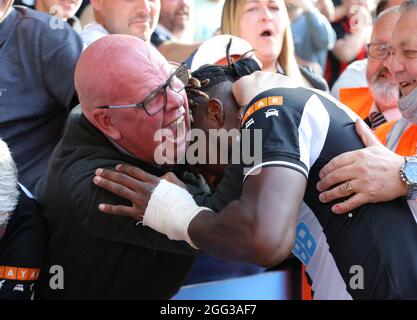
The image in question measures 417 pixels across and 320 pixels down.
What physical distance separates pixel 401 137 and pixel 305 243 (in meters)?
1.18

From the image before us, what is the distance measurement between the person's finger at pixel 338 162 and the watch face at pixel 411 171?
0.59ft

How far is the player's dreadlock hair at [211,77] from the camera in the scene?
7.98 feet

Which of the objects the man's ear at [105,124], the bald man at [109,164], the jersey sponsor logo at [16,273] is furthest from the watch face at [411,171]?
the jersey sponsor logo at [16,273]

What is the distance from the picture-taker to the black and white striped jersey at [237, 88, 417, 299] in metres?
1.99

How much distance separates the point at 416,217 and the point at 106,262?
1.12 metres

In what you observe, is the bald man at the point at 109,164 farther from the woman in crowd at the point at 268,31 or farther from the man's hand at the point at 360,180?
the woman in crowd at the point at 268,31

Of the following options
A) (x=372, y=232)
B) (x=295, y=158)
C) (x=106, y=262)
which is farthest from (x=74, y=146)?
(x=372, y=232)

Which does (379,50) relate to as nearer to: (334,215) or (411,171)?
(411,171)

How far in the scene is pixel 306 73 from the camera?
397cm

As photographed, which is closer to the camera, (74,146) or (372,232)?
(372,232)

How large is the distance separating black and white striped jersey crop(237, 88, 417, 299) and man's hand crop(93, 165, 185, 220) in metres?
0.35

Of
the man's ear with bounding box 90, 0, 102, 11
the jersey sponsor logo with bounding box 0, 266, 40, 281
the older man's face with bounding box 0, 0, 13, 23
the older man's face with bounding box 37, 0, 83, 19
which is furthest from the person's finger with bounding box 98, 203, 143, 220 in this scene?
the older man's face with bounding box 37, 0, 83, 19
